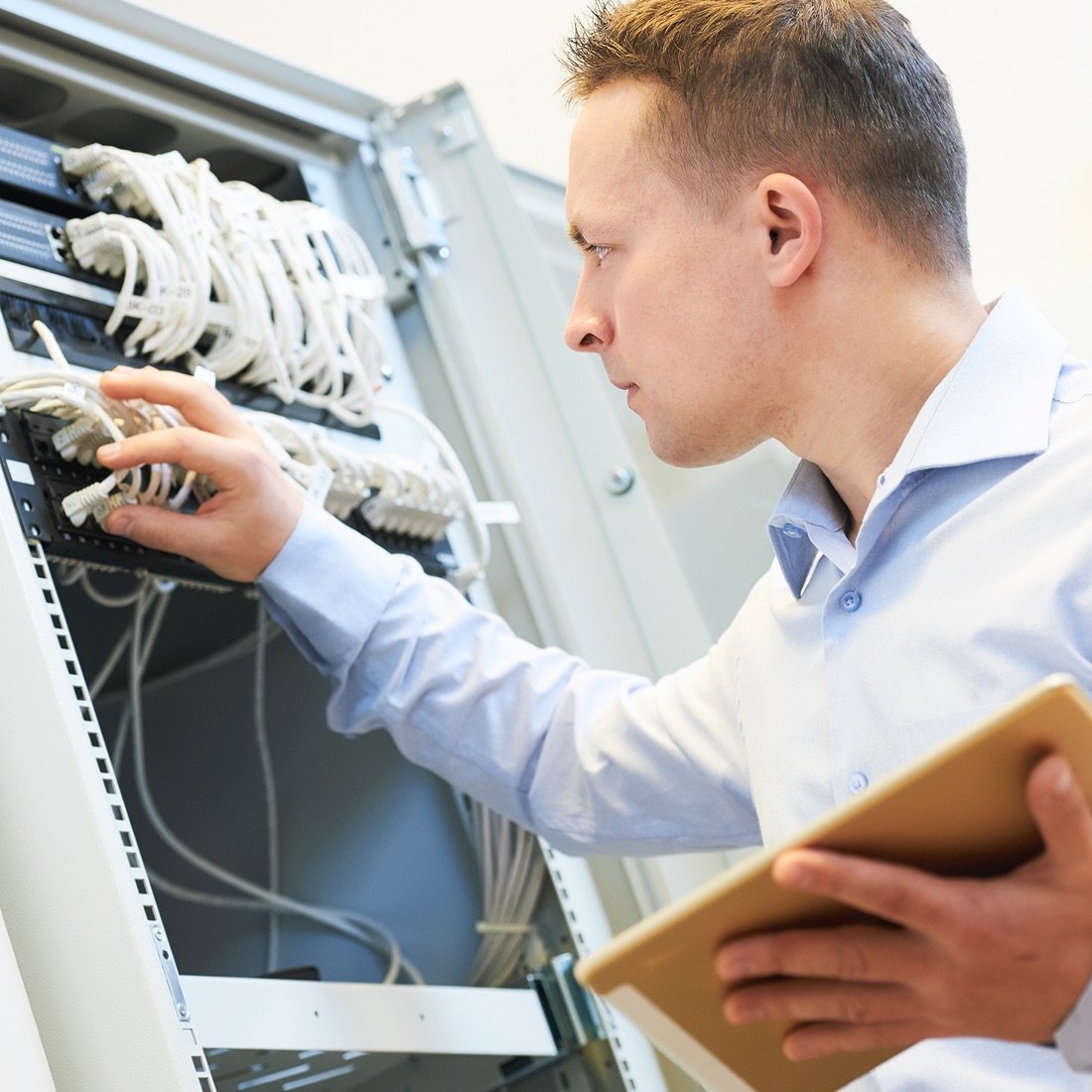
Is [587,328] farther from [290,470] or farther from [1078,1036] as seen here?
[1078,1036]

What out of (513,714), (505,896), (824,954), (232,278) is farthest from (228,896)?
(824,954)

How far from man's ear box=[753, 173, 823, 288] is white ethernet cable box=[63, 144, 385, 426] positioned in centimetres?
52

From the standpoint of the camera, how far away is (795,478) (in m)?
1.22

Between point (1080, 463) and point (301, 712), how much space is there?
970 millimetres

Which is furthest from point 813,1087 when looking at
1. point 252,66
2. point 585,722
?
point 252,66

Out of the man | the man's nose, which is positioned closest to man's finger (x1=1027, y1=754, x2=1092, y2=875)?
the man

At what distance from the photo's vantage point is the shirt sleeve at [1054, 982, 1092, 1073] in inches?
28.2

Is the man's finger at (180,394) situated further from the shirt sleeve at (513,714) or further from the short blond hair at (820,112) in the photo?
the short blond hair at (820,112)

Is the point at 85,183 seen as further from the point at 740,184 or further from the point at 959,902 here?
the point at 959,902

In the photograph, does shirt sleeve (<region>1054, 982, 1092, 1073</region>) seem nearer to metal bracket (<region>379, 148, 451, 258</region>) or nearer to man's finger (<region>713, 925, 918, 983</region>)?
man's finger (<region>713, 925, 918, 983</region>)

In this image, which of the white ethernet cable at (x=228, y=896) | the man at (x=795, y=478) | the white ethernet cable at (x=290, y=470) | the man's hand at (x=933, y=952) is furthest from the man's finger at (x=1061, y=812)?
the white ethernet cable at (x=228, y=896)

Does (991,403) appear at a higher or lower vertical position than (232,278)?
lower

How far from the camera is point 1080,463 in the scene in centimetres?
100

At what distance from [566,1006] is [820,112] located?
0.91m
